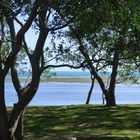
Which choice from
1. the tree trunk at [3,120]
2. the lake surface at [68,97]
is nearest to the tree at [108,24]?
the tree trunk at [3,120]

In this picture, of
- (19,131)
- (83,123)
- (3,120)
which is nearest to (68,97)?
(83,123)

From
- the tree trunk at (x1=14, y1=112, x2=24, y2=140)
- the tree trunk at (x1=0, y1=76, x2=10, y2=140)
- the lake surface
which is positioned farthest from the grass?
the lake surface

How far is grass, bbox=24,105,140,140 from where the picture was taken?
68.6 ft

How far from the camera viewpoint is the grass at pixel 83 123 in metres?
20.9

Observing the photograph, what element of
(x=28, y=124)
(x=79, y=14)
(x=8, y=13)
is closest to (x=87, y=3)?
(x=79, y=14)

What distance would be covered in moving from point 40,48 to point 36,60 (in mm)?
443

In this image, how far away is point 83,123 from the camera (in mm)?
25766

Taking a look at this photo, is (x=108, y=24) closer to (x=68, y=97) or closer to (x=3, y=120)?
(x=3, y=120)

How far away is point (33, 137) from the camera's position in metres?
20.8

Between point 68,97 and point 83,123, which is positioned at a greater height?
point 83,123

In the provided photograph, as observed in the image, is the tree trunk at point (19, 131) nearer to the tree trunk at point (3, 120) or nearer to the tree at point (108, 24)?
the tree trunk at point (3, 120)

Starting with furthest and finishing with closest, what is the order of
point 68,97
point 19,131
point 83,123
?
1. point 68,97
2. point 83,123
3. point 19,131

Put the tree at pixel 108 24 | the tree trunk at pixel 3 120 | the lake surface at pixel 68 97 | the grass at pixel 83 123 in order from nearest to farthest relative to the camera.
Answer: the tree at pixel 108 24 → the tree trunk at pixel 3 120 → the grass at pixel 83 123 → the lake surface at pixel 68 97

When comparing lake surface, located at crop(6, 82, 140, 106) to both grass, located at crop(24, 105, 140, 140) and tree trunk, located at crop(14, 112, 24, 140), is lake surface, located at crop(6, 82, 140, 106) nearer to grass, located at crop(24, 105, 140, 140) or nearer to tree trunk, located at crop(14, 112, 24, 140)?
grass, located at crop(24, 105, 140, 140)
